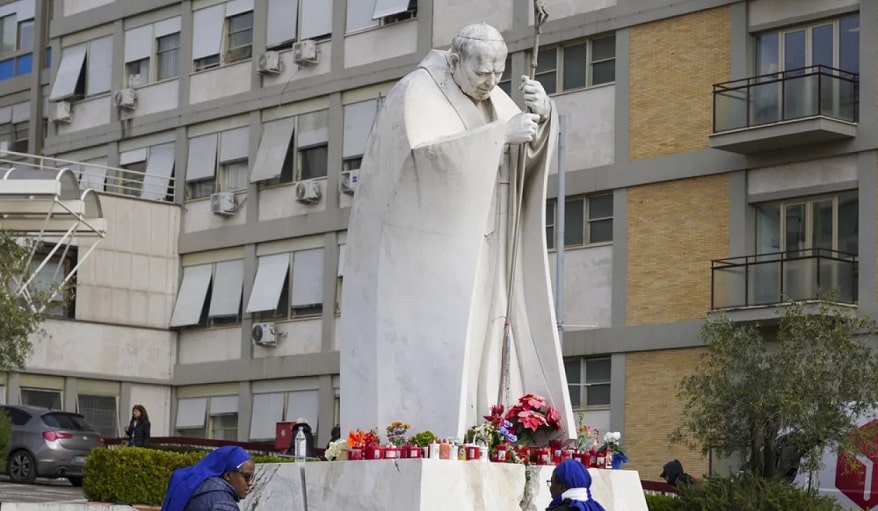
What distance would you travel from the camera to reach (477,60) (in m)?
16.0

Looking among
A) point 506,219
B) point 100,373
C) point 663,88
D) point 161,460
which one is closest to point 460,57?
point 506,219

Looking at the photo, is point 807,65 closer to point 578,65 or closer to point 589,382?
point 578,65

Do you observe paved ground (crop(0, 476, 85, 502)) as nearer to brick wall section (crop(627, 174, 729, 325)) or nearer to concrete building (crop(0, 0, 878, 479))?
concrete building (crop(0, 0, 878, 479))

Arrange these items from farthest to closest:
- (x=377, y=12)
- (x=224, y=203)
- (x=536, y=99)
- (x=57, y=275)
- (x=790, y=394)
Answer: (x=224, y=203)
(x=57, y=275)
(x=377, y=12)
(x=790, y=394)
(x=536, y=99)

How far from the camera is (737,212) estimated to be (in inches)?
1441

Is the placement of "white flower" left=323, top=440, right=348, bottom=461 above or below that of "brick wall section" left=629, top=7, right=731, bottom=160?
below

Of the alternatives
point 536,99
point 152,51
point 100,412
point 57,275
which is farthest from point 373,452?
point 152,51

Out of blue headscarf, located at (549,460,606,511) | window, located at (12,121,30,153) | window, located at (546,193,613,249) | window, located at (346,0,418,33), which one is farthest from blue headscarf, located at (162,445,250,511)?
window, located at (12,121,30,153)

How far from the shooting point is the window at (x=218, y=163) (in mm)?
48750

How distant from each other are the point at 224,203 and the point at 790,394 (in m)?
23.6

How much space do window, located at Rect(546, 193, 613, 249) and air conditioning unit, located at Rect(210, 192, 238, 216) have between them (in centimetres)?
1073

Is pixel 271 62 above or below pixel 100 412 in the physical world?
above

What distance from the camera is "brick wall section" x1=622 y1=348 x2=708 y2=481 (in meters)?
36.9

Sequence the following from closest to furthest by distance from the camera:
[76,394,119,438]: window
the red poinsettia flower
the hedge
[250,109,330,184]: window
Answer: the red poinsettia flower < the hedge < [250,109,330,184]: window < [76,394,119,438]: window
